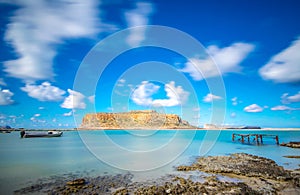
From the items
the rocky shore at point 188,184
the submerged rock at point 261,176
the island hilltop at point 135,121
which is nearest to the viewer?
the rocky shore at point 188,184

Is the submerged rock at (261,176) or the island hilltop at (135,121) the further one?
the island hilltop at (135,121)

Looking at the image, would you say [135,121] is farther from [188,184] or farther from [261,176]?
[188,184]

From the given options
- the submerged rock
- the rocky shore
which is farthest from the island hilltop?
the rocky shore

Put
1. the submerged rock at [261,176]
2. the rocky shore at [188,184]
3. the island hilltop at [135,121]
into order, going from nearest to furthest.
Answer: the rocky shore at [188,184]
the submerged rock at [261,176]
the island hilltop at [135,121]

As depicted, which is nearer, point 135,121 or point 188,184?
point 188,184

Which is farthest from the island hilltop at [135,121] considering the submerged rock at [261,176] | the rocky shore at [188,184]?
the rocky shore at [188,184]

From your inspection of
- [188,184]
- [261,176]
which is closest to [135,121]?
[261,176]

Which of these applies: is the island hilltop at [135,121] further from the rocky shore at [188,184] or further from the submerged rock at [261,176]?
the rocky shore at [188,184]

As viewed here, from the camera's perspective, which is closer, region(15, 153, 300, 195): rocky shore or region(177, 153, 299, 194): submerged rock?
region(15, 153, 300, 195): rocky shore

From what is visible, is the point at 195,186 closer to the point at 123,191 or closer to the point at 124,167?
the point at 123,191

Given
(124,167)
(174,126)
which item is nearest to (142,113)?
(174,126)

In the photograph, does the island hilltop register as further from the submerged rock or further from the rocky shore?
the rocky shore

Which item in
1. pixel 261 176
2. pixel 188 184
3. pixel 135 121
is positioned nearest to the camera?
pixel 188 184

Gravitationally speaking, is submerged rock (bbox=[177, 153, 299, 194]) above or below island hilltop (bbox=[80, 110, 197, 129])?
below
